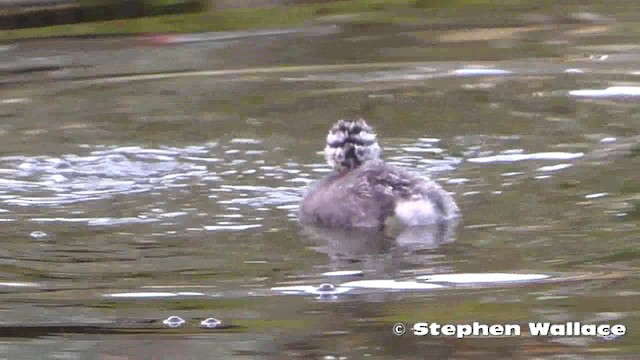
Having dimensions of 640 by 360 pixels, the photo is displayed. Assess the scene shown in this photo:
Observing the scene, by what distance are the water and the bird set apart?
12 cm

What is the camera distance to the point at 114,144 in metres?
10.3

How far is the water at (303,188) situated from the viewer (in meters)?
6.42

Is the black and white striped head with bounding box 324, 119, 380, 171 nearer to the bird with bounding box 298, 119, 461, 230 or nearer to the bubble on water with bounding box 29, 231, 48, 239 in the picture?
the bird with bounding box 298, 119, 461, 230

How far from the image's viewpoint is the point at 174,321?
6.50 meters

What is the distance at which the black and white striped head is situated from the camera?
28.8 feet

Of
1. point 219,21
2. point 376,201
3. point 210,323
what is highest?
point 219,21

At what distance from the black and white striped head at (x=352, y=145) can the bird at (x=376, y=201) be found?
114 mm

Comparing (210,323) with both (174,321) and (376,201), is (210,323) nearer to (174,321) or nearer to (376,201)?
(174,321)

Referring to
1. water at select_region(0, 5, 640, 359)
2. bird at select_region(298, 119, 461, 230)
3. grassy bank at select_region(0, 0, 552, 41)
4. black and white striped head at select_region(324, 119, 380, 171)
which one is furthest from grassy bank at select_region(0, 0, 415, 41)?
bird at select_region(298, 119, 461, 230)

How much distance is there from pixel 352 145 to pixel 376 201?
2.33 feet

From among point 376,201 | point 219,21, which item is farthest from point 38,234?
point 219,21

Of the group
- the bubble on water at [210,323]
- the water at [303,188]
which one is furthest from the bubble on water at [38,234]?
the bubble on water at [210,323]

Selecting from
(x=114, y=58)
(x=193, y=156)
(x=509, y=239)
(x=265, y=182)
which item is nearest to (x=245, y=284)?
(x=509, y=239)

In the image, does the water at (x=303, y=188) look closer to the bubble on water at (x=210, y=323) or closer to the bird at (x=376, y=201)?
the bubble on water at (x=210, y=323)
